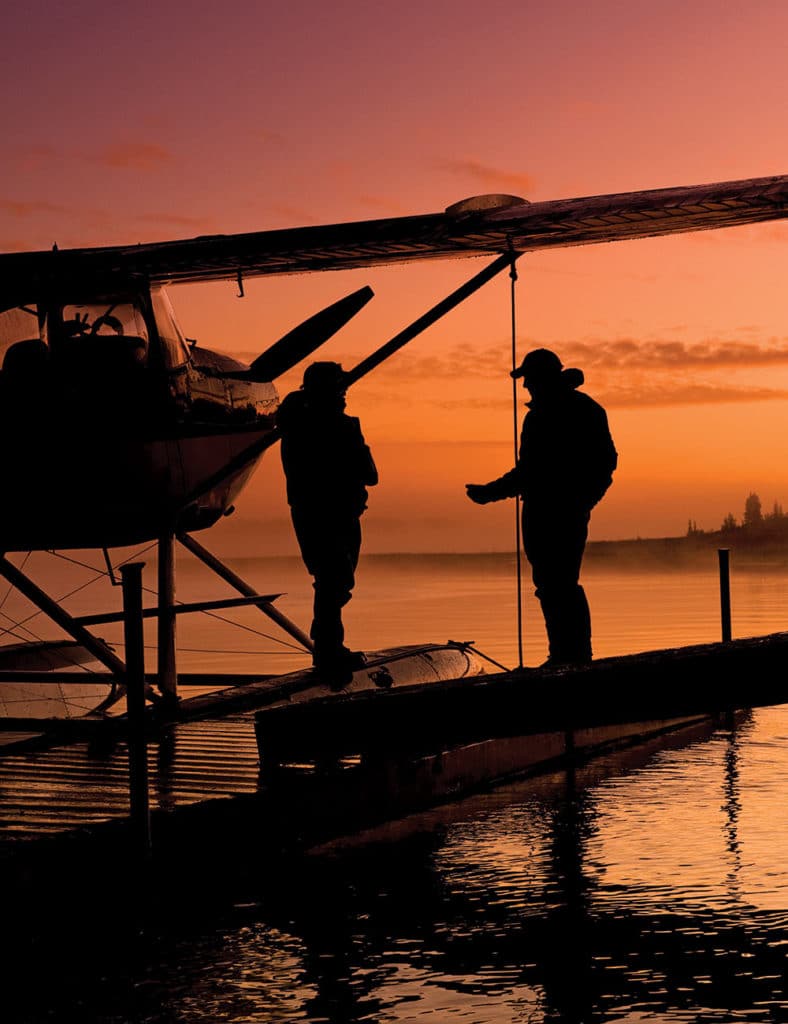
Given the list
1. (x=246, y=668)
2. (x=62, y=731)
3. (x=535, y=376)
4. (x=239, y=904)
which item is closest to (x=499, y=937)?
(x=239, y=904)

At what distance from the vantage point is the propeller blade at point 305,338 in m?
13.0

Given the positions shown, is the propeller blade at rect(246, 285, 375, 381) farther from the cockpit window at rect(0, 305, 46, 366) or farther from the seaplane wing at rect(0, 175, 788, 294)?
the cockpit window at rect(0, 305, 46, 366)

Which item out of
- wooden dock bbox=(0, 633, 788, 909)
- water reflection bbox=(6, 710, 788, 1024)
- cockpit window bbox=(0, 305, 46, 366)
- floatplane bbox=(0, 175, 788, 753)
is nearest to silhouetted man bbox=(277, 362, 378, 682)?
floatplane bbox=(0, 175, 788, 753)

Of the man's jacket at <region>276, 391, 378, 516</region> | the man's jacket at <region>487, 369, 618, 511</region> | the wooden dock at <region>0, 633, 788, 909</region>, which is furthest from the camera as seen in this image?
the man's jacket at <region>276, 391, 378, 516</region>

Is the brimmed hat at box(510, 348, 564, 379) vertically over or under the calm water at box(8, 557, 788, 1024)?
over

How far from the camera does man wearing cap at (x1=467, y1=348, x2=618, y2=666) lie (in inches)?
400

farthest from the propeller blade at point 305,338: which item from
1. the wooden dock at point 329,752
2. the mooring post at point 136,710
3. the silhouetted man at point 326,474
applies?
the mooring post at point 136,710

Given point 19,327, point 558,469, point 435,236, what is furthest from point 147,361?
point 558,469

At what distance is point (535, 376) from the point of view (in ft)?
33.5

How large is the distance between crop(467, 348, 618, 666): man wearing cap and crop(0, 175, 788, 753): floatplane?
1.58 m

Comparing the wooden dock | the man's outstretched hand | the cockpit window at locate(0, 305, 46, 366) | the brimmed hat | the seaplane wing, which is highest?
the seaplane wing

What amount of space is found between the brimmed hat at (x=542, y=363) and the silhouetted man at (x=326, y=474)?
1.18m

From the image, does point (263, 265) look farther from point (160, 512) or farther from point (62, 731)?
point (62, 731)

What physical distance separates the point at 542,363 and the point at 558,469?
0.69 metres
